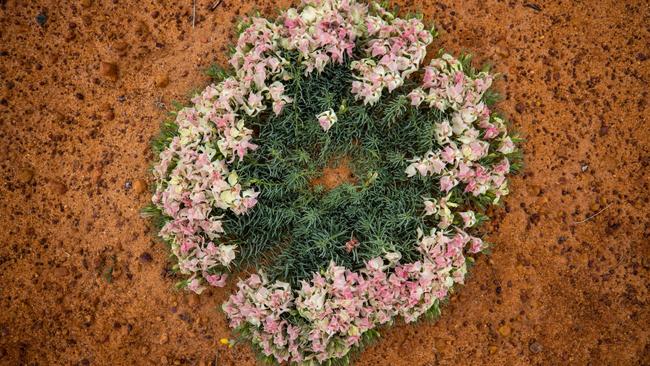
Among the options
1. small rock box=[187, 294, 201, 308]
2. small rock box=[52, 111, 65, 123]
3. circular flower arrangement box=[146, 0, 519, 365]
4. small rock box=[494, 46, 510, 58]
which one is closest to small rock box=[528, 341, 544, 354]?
circular flower arrangement box=[146, 0, 519, 365]

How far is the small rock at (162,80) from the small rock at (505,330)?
336 centimetres

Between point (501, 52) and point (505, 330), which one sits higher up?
point (501, 52)

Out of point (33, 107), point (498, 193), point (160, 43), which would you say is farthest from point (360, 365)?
point (33, 107)

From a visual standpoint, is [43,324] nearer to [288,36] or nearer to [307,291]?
[307,291]

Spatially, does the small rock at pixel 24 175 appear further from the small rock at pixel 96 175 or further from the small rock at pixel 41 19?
the small rock at pixel 41 19

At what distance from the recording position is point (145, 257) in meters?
4.15

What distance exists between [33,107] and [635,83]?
16.3 feet

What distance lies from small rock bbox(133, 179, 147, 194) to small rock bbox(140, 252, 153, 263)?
1.64 feet

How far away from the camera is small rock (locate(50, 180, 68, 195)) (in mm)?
4277

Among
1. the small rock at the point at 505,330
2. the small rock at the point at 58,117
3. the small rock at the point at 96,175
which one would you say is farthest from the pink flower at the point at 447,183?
the small rock at the point at 58,117

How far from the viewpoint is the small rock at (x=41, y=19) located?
438cm

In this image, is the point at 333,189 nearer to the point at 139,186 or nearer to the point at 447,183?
the point at 447,183

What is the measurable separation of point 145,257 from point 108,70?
1569 millimetres

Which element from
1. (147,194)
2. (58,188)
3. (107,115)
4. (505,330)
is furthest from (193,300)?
(505,330)
